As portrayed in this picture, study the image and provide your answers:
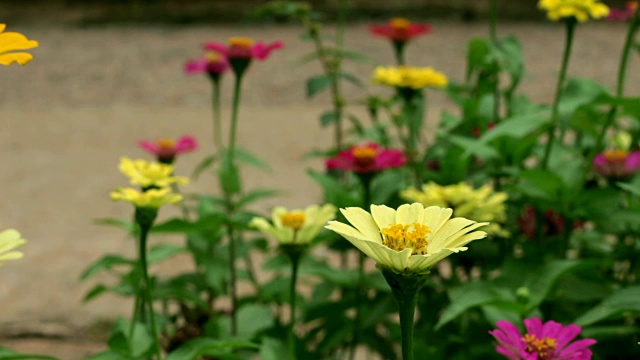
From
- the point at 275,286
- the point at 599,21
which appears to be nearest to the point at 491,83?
the point at 275,286

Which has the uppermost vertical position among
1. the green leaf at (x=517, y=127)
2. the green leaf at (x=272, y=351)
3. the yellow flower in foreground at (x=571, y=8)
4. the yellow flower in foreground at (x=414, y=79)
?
the yellow flower in foreground at (x=571, y=8)

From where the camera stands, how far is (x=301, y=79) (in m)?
2.21

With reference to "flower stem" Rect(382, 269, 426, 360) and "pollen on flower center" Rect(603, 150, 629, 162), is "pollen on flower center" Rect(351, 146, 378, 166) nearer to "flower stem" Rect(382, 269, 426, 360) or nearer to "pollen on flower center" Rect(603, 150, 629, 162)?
"pollen on flower center" Rect(603, 150, 629, 162)

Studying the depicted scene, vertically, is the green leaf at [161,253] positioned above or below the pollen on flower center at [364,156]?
below

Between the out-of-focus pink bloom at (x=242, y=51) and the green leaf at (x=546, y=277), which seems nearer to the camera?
the green leaf at (x=546, y=277)

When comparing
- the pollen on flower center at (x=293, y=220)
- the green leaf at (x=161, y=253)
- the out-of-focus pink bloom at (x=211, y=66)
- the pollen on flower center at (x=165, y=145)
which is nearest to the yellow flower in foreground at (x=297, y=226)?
the pollen on flower center at (x=293, y=220)

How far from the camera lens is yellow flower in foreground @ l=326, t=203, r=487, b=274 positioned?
0.34 metres

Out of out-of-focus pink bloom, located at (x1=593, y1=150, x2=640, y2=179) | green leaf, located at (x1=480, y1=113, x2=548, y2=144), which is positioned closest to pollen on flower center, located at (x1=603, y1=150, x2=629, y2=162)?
out-of-focus pink bloom, located at (x1=593, y1=150, x2=640, y2=179)

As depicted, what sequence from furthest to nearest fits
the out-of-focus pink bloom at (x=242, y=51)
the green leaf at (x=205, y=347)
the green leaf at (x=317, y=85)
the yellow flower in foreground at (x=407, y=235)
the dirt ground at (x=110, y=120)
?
1. the dirt ground at (x=110, y=120)
2. the green leaf at (x=317, y=85)
3. the out-of-focus pink bloom at (x=242, y=51)
4. the green leaf at (x=205, y=347)
5. the yellow flower in foreground at (x=407, y=235)

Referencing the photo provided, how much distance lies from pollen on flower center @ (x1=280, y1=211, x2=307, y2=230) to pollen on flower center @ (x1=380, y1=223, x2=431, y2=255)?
248mm

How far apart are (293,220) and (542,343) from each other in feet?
0.70

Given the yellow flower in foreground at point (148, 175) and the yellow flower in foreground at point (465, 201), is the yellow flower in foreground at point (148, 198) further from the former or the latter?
the yellow flower in foreground at point (465, 201)

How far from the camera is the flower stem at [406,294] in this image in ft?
1.14

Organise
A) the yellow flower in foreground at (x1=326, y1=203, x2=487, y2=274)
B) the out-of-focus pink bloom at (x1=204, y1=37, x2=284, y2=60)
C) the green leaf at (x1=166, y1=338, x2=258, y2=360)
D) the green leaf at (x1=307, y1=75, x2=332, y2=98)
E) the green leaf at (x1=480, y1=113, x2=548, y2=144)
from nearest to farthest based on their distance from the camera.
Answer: the yellow flower in foreground at (x1=326, y1=203, x2=487, y2=274), the green leaf at (x1=166, y1=338, x2=258, y2=360), the green leaf at (x1=480, y1=113, x2=548, y2=144), the out-of-focus pink bloom at (x1=204, y1=37, x2=284, y2=60), the green leaf at (x1=307, y1=75, x2=332, y2=98)
